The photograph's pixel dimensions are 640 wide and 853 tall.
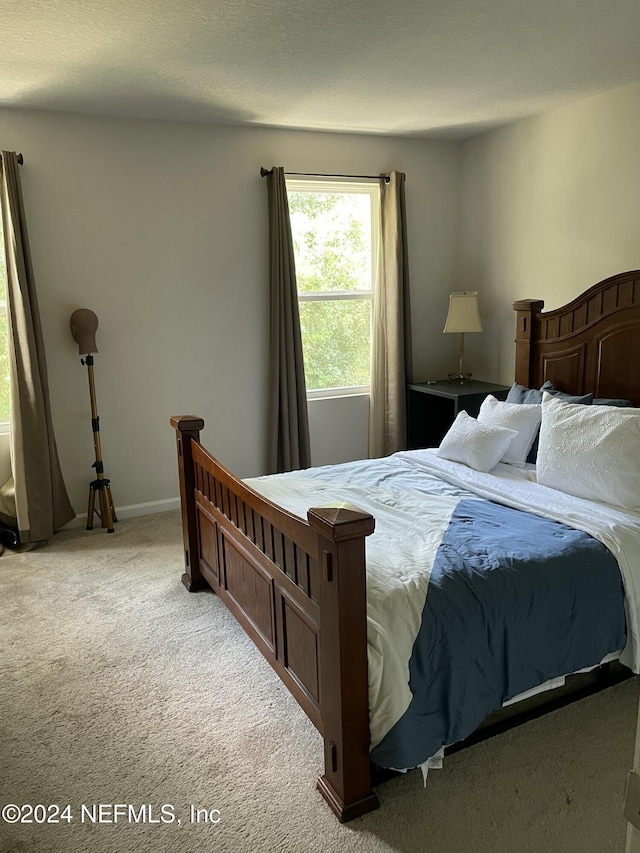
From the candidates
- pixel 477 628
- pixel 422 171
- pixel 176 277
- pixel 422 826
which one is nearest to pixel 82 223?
pixel 176 277

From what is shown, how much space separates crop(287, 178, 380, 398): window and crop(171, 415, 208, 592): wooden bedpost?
5.89 ft

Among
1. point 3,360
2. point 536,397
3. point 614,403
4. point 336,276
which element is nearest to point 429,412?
point 336,276

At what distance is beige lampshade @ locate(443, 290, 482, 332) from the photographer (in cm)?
459

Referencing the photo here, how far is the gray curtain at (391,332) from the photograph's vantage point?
4.70m

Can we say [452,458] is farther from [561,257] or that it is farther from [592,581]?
[561,257]

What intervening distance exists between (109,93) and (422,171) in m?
2.40

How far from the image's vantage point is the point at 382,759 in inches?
71.2

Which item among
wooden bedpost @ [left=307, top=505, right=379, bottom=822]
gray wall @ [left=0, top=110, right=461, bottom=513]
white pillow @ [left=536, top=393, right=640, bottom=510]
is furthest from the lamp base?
wooden bedpost @ [left=307, top=505, right=379, bottom=822]

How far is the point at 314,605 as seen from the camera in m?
1.90

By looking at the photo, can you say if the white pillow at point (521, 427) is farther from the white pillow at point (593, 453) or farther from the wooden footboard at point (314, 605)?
the wooden footboard at point (314, 605)

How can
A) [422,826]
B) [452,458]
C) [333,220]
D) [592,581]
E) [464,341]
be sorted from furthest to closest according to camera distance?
1. [464,341]
2. [333,220]
3. [452,458]
4. [592,581]
5. [422,826]

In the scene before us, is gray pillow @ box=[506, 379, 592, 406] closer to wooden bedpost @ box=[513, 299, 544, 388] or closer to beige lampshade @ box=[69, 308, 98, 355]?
wooden bedpost @ box=[513, 299, 544, 388]

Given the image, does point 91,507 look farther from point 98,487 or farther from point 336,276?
point 336,276

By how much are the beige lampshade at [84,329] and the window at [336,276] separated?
1.51 meters
